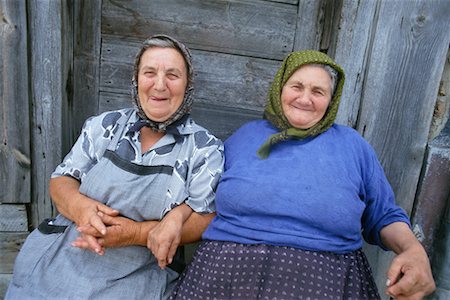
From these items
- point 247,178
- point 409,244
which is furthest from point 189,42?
point 409,244

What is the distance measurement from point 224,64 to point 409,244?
3.79 ft

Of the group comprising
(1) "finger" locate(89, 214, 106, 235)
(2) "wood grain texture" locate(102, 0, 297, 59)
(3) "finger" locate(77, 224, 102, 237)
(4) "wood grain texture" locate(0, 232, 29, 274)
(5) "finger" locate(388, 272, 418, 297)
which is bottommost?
(4) "wood grain texture" locate(0, 232, 29, 274)

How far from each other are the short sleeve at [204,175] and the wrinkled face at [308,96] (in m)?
0.33

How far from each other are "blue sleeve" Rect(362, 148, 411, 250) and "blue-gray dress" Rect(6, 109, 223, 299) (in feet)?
1.86

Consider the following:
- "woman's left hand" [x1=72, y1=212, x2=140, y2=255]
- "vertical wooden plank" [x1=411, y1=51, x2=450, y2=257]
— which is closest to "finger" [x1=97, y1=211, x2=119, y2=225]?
"woman's left hand" [x1=72, y1=212, x2=140, y2=255]

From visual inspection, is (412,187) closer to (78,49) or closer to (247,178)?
(247,178)

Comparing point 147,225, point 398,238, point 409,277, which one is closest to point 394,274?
point 409,277

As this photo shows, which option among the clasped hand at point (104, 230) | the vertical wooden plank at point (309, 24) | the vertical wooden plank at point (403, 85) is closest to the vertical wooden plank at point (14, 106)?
the clasped hand at point (104, 230)

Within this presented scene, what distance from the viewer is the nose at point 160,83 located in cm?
157

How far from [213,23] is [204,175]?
83 cm

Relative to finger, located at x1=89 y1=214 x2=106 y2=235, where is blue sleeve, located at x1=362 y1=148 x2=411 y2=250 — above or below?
above

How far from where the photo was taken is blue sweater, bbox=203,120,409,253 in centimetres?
150

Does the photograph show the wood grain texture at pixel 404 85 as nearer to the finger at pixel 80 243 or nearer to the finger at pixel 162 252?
the finger at pixel 162 252

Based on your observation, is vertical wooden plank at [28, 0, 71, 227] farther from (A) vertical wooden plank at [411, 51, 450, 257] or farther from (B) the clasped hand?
(A) vertical wooden plank at [411, 51, 450, 257]
